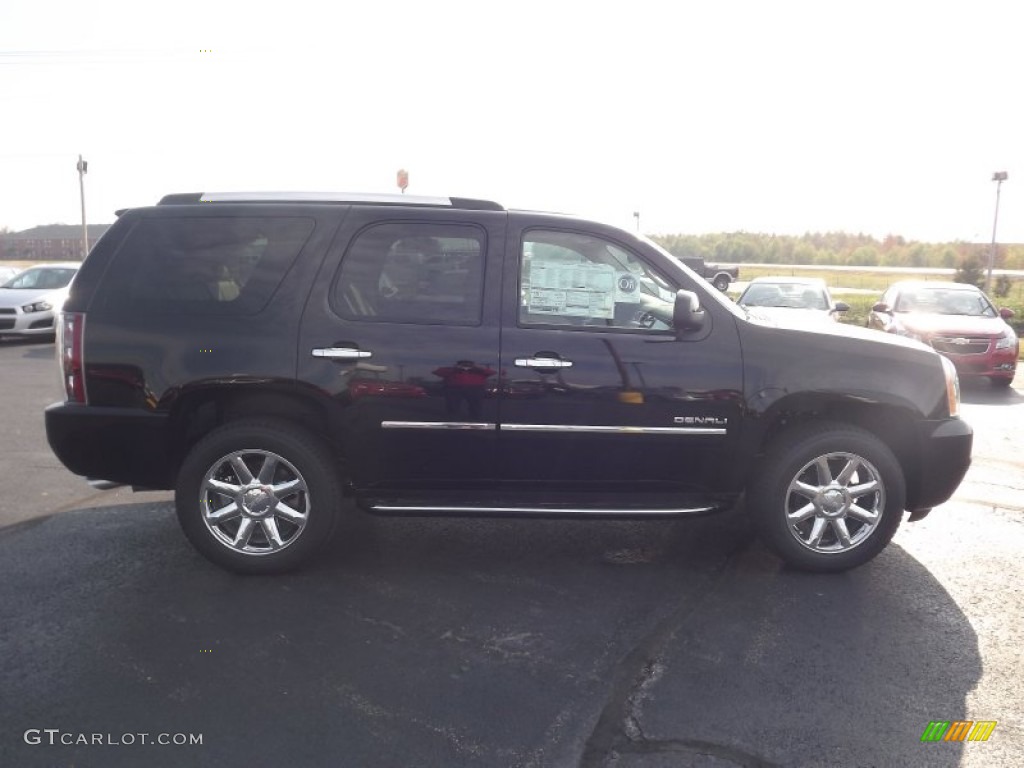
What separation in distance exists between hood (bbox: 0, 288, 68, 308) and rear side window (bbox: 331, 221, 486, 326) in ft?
45.5

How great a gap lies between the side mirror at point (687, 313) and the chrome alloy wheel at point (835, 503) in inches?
39.5

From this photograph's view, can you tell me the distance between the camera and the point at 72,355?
4.68m

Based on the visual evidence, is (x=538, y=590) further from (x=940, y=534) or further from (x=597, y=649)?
(x=940, y=534)

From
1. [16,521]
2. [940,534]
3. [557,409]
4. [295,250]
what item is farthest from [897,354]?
[16,521]

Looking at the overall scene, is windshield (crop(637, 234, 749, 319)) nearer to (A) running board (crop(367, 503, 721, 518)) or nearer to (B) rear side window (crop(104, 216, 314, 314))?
(A) running board (crop(367, 503, 721, 518))

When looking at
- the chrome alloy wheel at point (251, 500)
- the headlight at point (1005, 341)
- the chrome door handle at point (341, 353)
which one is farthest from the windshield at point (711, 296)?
the headlight at point (1005, 341)

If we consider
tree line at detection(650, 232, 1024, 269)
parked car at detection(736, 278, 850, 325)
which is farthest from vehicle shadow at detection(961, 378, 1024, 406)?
tree line at detection(650, 232, 1024, 269)

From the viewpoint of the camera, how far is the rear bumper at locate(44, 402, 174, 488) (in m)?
4.67

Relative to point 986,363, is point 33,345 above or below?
below

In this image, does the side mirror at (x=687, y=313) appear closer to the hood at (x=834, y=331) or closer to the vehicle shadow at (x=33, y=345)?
the hood at (x=834, y=331)

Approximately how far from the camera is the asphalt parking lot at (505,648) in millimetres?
3168

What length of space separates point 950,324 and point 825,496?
31.4 ft

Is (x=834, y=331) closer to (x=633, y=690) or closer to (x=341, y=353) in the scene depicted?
(x=633, y=690)

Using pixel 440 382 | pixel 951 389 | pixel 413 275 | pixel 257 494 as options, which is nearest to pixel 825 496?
pixel 951 389
